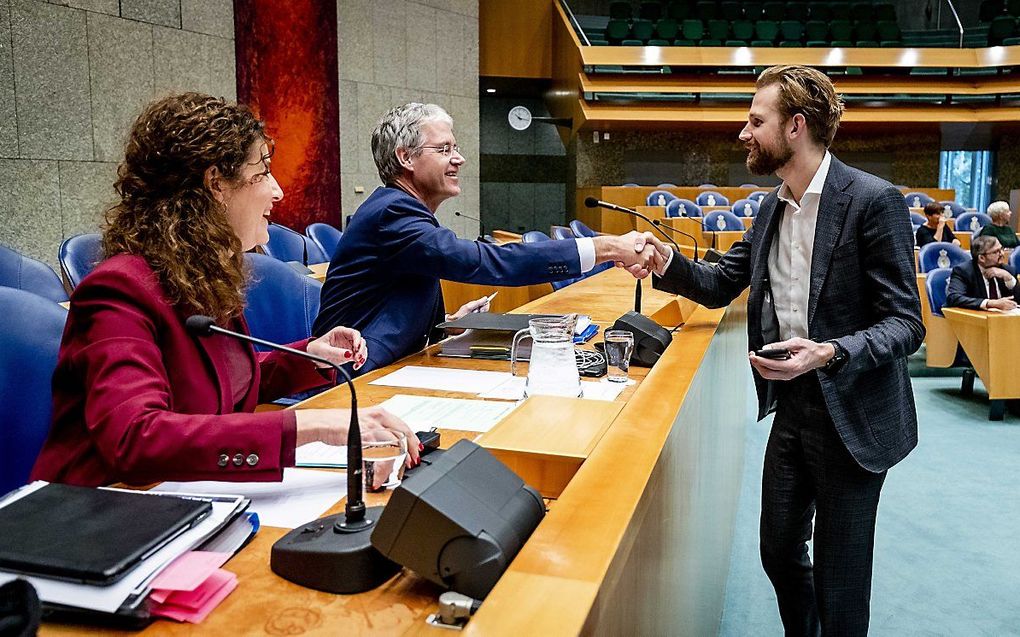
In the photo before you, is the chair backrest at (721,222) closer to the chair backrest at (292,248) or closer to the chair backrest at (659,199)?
the chair backrest at (659,199)

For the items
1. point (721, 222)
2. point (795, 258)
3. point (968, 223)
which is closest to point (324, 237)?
point (721, 222)

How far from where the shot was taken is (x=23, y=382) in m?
1.34

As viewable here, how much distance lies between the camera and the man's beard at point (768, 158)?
6.33 ft

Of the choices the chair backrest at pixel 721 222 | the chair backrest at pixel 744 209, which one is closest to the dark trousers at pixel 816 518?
the chair backrest at pixel 721 222

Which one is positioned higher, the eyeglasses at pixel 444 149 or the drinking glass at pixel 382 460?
the eyeglasses at pixel 444 149

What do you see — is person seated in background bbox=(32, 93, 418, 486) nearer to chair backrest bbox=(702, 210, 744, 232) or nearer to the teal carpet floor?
the teal carpet floor

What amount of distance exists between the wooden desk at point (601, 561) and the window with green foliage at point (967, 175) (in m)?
14.8

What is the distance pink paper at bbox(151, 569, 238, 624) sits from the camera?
83 cm

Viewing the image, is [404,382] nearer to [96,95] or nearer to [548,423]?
[548,423]

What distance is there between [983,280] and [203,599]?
17.7ft

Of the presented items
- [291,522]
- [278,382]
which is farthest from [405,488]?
[278,382]

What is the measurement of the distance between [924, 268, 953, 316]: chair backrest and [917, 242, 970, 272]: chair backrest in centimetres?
79

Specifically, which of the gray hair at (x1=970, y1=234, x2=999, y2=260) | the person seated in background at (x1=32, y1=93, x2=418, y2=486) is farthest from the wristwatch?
the gray hair at (x1=970, y1=234, x2=999, y2=260)

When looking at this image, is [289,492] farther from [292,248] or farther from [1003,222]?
[1003,222]
